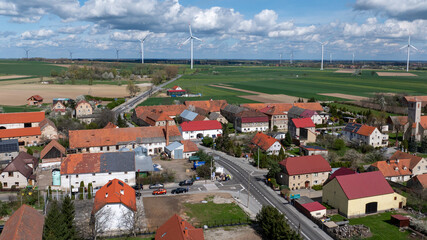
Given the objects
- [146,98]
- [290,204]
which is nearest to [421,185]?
[290,204]

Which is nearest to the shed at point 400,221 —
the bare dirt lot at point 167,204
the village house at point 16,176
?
the bare dirt lot at point 167,204

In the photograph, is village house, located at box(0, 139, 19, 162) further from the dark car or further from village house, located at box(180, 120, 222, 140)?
the dark car

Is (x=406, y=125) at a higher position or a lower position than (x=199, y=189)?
higher

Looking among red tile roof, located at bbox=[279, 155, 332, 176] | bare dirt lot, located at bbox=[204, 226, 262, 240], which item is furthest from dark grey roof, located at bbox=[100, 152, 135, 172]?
red tile roof, located at bbox=[279, 155, 332, 176]

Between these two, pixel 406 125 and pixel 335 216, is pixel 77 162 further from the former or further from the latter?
pixel 406 125

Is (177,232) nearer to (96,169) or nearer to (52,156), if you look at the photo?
(96,169)
